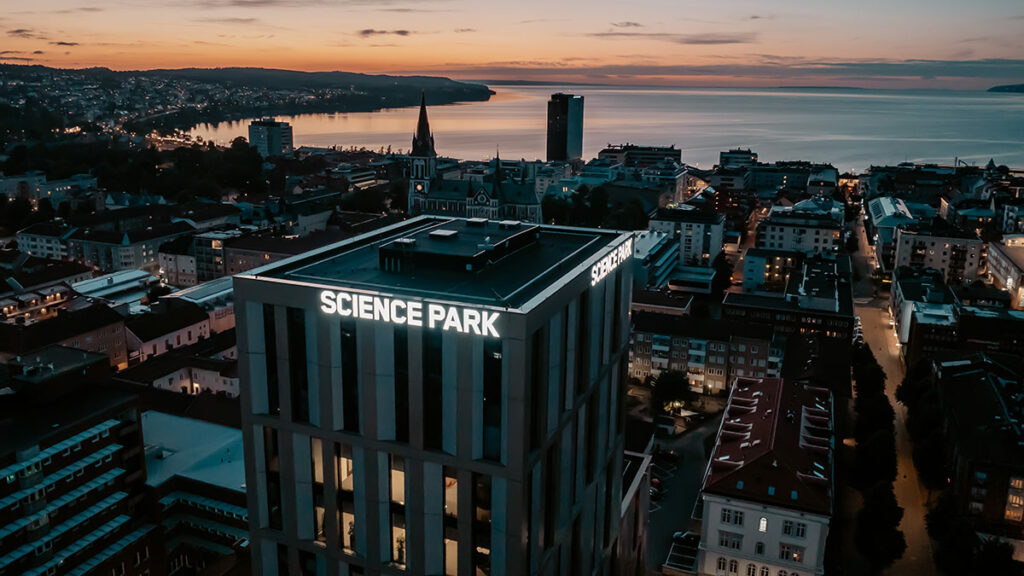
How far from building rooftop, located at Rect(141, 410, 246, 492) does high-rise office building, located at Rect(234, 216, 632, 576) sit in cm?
1400

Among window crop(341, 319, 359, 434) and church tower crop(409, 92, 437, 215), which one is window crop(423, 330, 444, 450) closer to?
window crop(341, 319, 359, 434)

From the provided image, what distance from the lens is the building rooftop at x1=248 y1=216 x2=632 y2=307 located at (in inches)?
625

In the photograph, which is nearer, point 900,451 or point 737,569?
point 737,569

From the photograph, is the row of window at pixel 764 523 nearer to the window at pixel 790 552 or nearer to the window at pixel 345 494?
the window at pixel 790 552

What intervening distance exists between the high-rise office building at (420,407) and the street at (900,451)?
23.4 m

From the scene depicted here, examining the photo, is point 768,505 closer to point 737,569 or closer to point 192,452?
point 737,569

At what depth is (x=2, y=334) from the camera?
146 feet

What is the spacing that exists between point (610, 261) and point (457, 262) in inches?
143

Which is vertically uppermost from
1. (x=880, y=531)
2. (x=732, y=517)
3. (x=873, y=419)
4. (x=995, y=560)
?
(x=873, y=419)

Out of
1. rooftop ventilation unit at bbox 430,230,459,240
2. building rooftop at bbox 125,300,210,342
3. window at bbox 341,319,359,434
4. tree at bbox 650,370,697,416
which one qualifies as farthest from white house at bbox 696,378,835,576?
building rooftop at bbox 125,300,210,342

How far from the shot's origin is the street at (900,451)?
112ft

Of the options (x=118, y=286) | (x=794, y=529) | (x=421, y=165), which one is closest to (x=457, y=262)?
(x=794, y=529)

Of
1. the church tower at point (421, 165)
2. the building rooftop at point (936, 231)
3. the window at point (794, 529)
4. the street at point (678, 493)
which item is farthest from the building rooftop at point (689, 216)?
the window at point (794, 529)

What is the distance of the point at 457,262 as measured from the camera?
17266 millimetres
